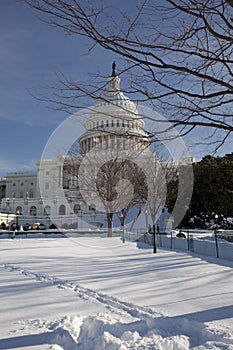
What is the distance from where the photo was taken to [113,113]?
6.25 metres

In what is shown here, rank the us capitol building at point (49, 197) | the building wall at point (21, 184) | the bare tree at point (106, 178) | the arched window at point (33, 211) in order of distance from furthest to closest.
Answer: the building wall at point (21, 184)
the arched window at point (33, 211)
the us capitol building at point (49, 197)
the bare tree at point (106, 178)

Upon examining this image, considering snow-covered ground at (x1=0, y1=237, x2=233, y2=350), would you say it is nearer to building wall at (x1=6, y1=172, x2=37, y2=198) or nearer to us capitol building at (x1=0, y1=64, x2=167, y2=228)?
us capitol building at (x1=0, y1=64, x2=167, y2=228)

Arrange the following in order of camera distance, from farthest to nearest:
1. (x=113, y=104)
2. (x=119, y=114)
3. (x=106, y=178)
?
(x=106, y=178) < (x=119, y=114) < (x=113, y=104)

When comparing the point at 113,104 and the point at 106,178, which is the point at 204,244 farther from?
the point at 106,178

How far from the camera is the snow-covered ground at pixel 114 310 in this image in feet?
13.0

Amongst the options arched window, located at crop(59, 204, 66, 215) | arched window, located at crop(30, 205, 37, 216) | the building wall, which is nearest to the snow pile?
arched window, located at crop(59, 204, 66, 215)

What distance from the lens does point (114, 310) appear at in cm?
526

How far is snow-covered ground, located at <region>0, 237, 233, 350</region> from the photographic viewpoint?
396cm

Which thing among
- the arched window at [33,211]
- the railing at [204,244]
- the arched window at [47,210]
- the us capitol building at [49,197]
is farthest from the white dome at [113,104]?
the arched window at [33,211]

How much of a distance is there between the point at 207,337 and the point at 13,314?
2.69 m

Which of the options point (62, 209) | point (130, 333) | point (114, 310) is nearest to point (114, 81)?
point (114, 310)

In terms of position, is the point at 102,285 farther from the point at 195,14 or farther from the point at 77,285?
the point at 195,14

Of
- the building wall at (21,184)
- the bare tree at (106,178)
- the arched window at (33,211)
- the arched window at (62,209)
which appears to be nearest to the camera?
the bare tree at (106,178)

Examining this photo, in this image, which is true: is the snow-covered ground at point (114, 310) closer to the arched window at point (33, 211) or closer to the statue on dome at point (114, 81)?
the statue on dome at point (114, 81)
